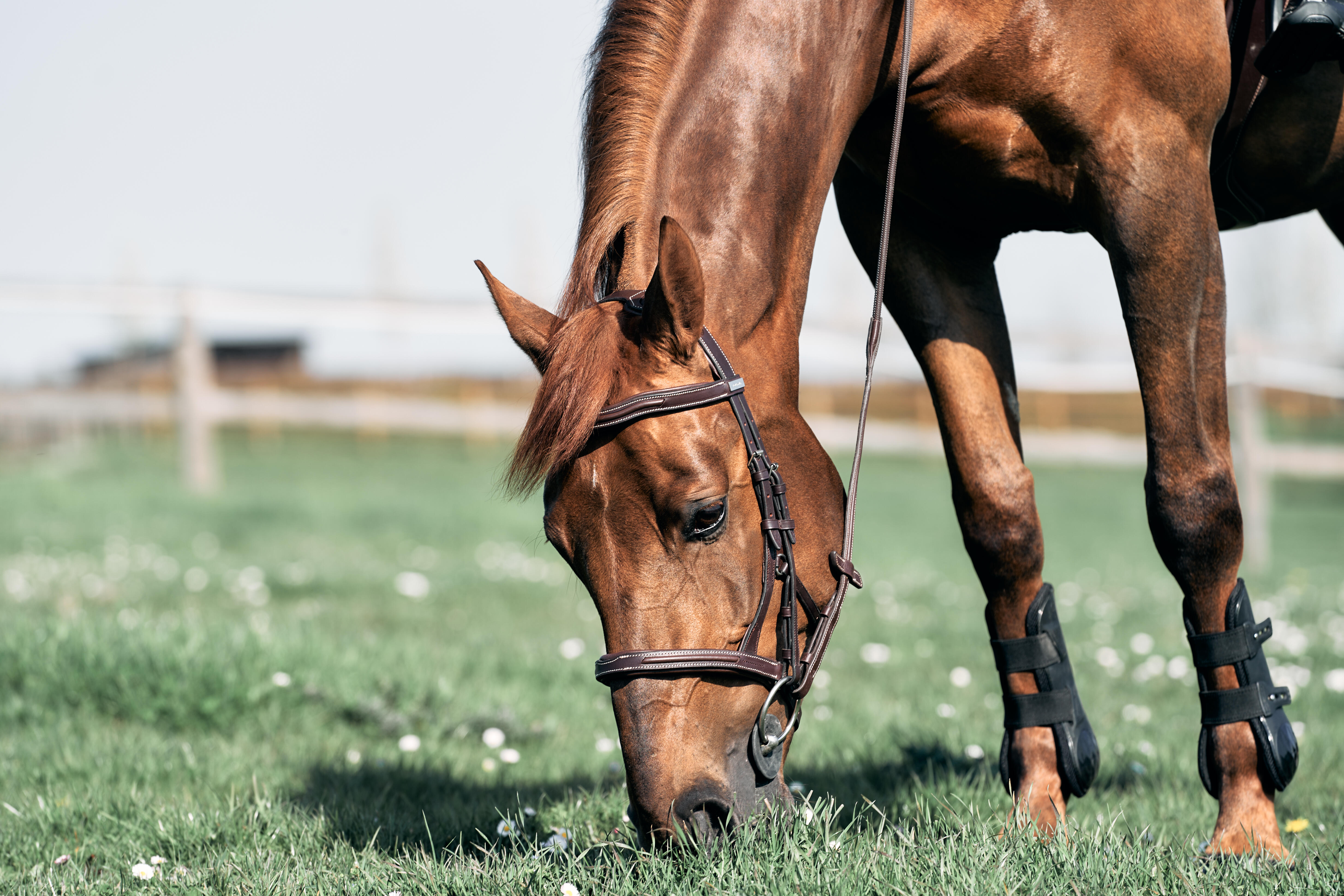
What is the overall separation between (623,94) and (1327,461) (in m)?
11.6

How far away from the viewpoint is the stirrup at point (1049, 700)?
2.61m

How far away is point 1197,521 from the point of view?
2.45 m

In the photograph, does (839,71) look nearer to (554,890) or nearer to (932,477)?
(554,890)

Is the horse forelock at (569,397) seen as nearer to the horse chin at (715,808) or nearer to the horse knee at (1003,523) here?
the horse chin at (715,808)

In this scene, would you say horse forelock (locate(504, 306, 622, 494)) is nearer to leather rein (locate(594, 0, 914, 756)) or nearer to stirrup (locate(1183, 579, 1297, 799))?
leather rein (locate(594, 0, 914, 756))

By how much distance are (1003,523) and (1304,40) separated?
129 centimetres

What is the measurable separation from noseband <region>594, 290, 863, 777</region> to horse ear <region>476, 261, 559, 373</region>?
14 centimetres

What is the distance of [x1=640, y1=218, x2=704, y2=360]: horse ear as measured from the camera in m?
1.81

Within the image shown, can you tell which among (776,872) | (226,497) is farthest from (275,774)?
(226,497)

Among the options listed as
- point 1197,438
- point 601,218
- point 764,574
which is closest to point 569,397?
point 601,218

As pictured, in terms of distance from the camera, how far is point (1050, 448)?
43.0 ft

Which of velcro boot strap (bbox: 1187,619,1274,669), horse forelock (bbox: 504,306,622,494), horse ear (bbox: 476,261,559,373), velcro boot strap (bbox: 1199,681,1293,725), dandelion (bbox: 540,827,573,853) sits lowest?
dandelion (bbox: 540,827,573,853)

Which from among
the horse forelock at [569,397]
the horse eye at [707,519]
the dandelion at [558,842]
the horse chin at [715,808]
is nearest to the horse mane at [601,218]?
the horse forelock at [569,397]

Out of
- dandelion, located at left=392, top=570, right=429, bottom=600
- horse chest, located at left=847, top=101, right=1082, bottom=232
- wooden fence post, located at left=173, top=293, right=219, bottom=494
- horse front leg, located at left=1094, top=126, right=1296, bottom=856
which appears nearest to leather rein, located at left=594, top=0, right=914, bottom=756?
horse chest, located at left=847, top=101, right=1082, bottom=232
